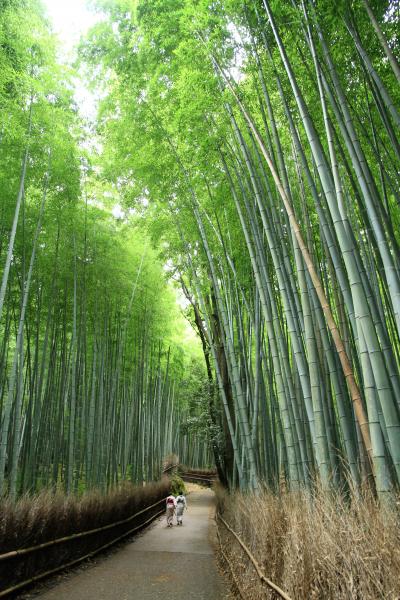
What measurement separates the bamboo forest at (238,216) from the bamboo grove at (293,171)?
2 centimetres

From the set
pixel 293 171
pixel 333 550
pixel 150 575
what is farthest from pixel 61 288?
pixel 333 550

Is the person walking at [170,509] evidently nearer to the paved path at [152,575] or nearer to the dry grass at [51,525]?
the paved path at [152,575]

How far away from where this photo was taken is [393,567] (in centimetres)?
116

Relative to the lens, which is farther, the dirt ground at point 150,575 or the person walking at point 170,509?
the person walking at point 170,509

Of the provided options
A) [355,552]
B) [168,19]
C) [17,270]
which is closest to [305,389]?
[355,552]

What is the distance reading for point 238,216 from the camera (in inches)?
203

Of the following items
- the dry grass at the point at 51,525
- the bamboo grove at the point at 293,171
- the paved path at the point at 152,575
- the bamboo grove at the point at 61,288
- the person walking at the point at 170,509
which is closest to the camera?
the bamboo grove at the point at 293,171

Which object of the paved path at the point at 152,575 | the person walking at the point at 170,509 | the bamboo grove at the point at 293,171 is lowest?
the paved path at the point at 152,575

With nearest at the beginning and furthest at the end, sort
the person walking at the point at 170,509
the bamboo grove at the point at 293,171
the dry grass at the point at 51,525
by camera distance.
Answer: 1. the bamboo grove at the point at 293,171
2. the dry grass at the point at 51,525
3. the person walking at the point at 170,509

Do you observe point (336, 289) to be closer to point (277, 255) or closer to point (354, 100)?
point (277, 255)

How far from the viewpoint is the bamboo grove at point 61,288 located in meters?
4.76

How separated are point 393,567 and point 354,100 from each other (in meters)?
3.21

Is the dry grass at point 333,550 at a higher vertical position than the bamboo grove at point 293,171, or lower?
lower

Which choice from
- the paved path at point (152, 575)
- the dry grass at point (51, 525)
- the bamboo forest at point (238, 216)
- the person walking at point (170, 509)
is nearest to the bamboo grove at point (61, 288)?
the bamboo forest at point (238, 216)
